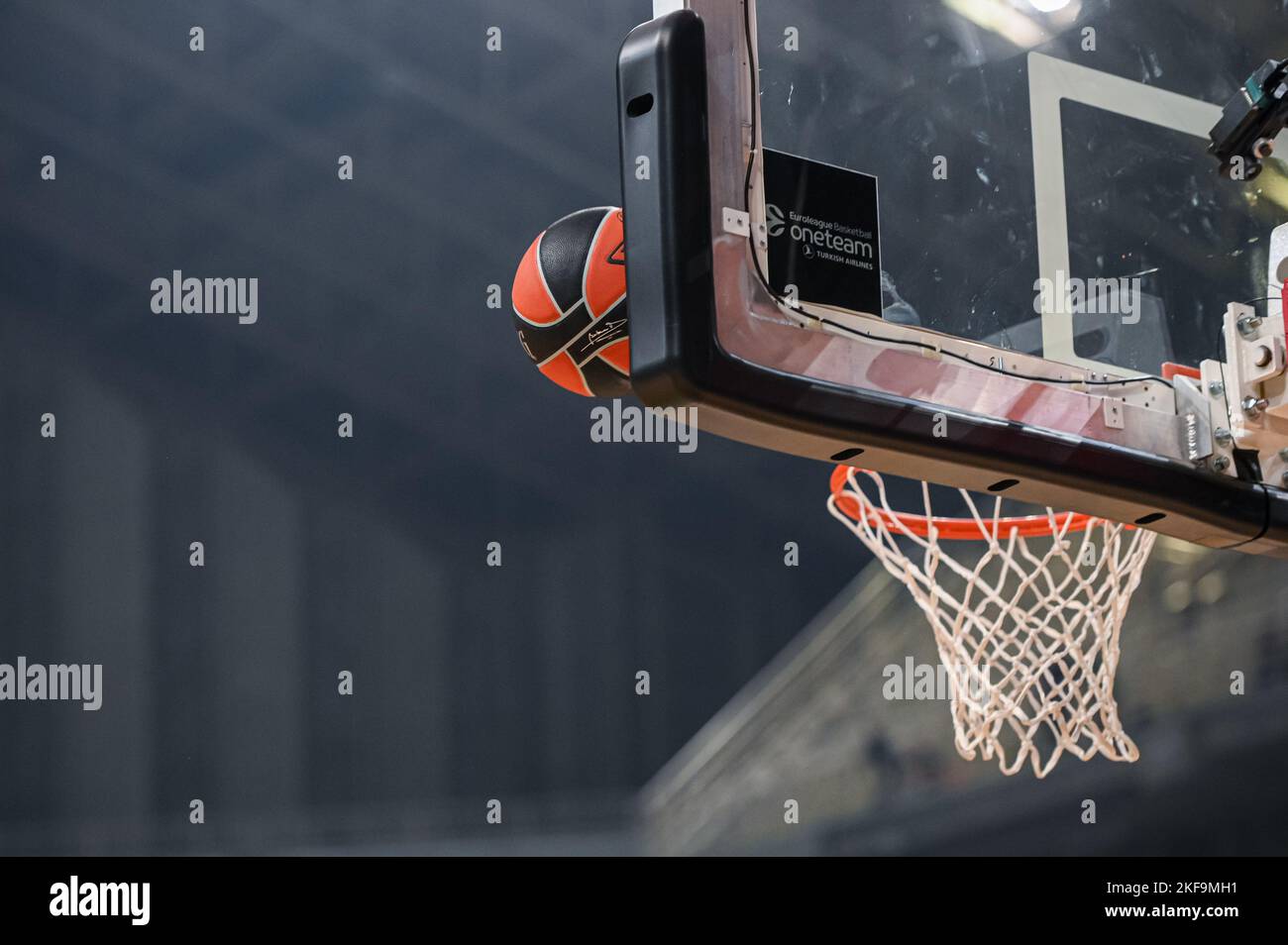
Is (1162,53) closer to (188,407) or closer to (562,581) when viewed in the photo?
(562,581)

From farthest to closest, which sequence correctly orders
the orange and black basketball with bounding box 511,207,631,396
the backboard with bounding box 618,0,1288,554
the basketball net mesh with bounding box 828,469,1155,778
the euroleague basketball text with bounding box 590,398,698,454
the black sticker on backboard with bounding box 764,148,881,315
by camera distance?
the euroleague basketball text with bounding box 590,398,698,454, the basketball net mesh with bounding box 828,469,1155,778, the orange and black basketball with bounding box 511,207,631,396, the black sticker on backboard with bounding box 764,148,881,315, the backboard with bounding box 618,0,1288,554

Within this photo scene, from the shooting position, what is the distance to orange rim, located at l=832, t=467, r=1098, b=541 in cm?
285

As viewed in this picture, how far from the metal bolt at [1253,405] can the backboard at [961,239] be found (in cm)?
3

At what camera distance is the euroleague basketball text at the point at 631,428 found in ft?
14.9

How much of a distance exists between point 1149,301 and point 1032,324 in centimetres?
33

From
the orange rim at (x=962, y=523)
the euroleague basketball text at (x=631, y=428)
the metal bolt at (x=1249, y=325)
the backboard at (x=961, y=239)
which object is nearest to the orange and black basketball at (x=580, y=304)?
A: the backboard at (x=961, y=239)

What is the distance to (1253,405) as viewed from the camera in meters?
2.06

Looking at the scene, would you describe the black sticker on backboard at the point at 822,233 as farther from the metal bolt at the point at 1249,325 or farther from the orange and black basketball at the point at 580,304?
the metal bolt at the point at 1249,325

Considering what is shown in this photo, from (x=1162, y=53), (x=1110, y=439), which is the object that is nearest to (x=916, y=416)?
(x=1110, y=439)

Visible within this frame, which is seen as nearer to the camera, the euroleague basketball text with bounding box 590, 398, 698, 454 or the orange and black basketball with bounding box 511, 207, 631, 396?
the orange and black basketball with bounding box 511, 207, 631, 396

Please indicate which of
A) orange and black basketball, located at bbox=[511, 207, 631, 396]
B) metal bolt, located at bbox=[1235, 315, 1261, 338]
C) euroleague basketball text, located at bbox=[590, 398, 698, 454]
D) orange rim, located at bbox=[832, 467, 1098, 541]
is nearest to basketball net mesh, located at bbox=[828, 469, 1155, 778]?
orange rim, located at bbox=[832, 467, 1098, 541]

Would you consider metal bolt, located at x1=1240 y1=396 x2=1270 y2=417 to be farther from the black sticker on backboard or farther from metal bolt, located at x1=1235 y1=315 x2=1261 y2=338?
the black sticker on backboard

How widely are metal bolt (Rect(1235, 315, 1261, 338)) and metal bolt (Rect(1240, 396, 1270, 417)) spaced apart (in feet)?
0.41

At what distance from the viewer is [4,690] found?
4266 millimetres
